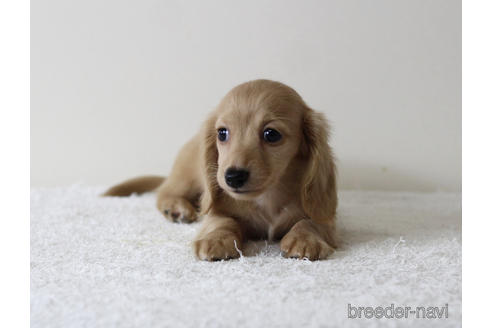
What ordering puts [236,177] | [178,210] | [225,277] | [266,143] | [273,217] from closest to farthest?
1. [225,277]
2. [236,177]
3. [266,143]
4. [273,217]
5. [178,210]

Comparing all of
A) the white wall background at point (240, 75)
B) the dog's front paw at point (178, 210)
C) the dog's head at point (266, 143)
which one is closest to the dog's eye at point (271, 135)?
the dog's head at point (266, 143)

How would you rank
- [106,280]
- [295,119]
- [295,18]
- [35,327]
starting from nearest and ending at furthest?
[35,327] → [106,280] → [295,119] → [295,18]

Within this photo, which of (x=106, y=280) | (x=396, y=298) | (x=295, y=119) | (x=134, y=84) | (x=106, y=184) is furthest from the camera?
(x=106, y=184)

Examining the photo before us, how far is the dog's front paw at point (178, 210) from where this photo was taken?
2176 mm

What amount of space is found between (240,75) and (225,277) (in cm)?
187

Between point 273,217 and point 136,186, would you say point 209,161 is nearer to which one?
point 273,217

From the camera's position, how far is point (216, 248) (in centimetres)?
148

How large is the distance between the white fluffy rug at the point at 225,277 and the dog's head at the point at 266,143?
27cm

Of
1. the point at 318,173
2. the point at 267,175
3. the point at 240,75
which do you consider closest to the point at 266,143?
the point at 267,175

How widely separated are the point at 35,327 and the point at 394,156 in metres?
2.52

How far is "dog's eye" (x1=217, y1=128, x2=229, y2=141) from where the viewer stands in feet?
5.49

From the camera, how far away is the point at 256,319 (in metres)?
1.00

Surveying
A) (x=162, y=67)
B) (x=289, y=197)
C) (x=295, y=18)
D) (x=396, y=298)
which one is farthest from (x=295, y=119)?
(x=162, y=67)

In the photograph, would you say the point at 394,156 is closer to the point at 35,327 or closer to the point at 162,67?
the point at 162,67
